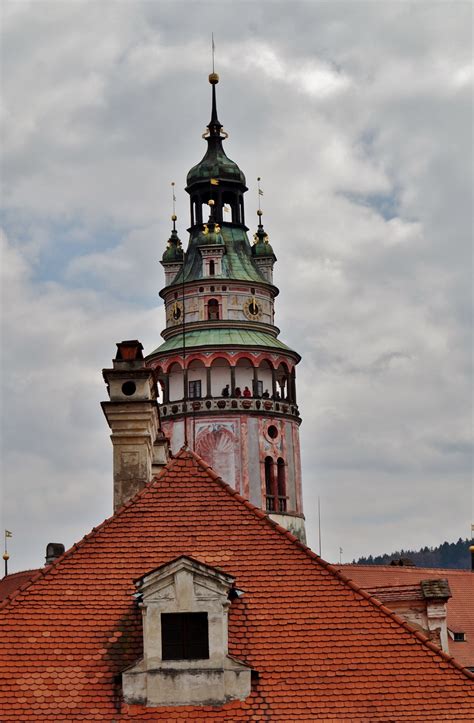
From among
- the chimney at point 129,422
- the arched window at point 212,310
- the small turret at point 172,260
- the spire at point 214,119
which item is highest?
the spire at point 214,119

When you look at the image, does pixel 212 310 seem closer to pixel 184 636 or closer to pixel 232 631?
pixel 232 631

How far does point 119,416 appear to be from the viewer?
19.1 metres

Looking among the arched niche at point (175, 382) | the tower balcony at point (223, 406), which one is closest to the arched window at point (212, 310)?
the arched niche at point (175, 382)

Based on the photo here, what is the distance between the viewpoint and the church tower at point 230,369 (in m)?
69.5

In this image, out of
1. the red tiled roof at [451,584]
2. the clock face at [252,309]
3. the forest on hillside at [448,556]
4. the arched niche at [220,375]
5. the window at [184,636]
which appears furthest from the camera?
the forest on hillside at [448,556]

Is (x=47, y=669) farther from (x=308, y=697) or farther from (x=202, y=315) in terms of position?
(x=202, y=315)

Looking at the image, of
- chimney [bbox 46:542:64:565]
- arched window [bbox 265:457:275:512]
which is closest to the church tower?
arched window [bbox 265:457:275:512]

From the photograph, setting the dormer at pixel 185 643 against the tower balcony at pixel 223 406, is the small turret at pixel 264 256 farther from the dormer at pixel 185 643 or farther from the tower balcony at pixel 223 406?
the dormer at pixel 185 643

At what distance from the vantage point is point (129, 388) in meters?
19.2

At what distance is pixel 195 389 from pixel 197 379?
1.70 ft

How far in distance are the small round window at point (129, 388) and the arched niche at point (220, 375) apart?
5097 cm

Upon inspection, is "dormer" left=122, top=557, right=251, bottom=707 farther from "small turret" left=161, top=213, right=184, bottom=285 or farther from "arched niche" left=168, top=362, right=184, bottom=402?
"small turret" left=161, top=213, right=184, bottom=285

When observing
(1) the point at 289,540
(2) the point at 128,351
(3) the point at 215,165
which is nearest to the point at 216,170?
(3) the point at 215,165

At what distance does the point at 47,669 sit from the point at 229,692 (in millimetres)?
1830
